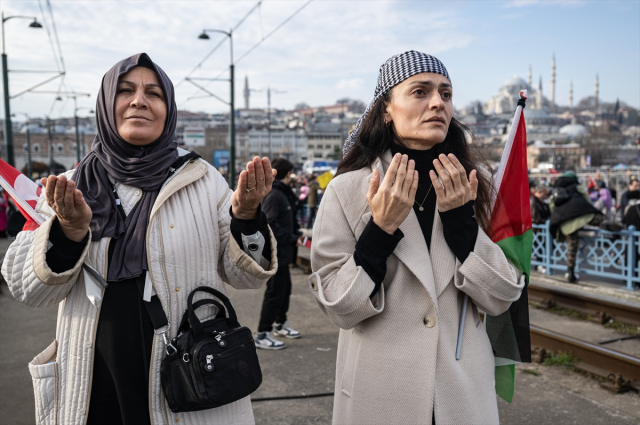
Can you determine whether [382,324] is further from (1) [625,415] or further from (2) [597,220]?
(2) [597,220]

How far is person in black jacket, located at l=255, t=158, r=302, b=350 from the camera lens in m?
6.06

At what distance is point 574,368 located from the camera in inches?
204

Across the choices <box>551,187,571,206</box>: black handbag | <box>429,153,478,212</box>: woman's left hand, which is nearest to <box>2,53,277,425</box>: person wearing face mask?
<box>429,153,478,212</box>: woman's left hand

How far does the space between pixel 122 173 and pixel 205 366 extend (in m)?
0.79

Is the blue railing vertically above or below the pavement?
above

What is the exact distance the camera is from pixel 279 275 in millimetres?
6031

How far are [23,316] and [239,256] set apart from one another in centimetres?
675

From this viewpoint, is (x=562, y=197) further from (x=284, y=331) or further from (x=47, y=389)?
(x=47, y=389)

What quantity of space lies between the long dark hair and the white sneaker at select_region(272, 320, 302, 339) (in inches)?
170

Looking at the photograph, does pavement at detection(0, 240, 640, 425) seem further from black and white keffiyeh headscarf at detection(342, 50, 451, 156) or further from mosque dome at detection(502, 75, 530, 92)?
mosque dome at detection(502, 75, 530, 92)

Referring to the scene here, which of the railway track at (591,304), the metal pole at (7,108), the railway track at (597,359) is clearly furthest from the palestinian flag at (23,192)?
the metal pole at (7,108)

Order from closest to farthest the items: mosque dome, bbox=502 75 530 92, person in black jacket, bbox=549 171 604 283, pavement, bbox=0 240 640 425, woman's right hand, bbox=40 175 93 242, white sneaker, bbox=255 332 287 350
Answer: woman's right hand, bbox=40 175 93 242, pavement, bbox=0 240 640 425, white sneaker, bbox=255 332 287 350, person in black jacket, bbox=549 171 604 283, mosque dome, bbox=502 75 530 92

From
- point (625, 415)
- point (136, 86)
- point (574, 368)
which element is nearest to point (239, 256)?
point (136, 86)

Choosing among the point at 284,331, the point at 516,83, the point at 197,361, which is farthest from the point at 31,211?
the point at 516,83
